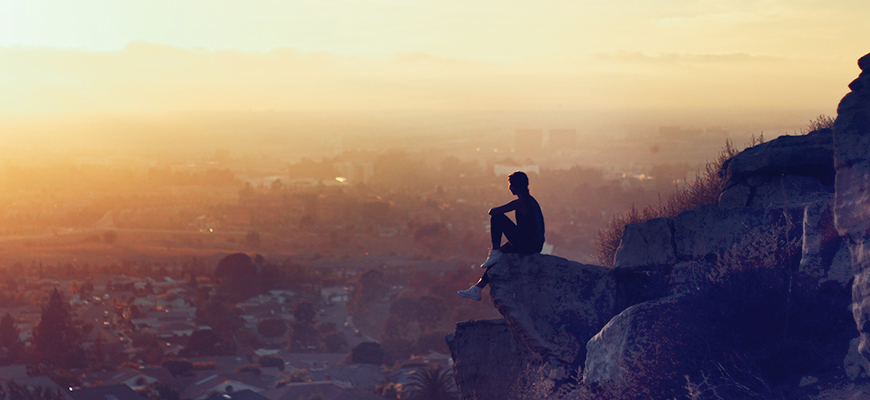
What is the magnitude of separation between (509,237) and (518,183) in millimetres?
516

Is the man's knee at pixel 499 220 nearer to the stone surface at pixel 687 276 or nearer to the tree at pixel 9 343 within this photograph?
the stone surface at pixel 687 276

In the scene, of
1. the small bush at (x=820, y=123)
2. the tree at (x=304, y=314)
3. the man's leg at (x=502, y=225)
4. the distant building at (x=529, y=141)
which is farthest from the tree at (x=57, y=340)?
the distant building at (x=529, y=141)

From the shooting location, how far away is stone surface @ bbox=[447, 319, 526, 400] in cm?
643

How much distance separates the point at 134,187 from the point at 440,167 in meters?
40.5

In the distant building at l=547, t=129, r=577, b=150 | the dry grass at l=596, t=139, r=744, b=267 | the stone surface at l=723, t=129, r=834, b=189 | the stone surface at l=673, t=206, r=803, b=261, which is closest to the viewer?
the stone surface at l=673, t=206, r=803, b=261

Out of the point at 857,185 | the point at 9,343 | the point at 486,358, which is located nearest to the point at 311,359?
the point at 9,343

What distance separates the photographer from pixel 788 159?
6508 millimetres

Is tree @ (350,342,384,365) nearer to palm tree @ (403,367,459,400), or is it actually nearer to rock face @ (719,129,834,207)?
palm tree @ (403,367,459,400)

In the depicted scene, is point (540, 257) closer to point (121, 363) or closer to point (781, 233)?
point (781, 233)

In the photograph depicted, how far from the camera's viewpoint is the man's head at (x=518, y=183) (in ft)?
19.2

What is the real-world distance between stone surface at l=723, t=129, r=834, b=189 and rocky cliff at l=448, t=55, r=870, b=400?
0.04 ft

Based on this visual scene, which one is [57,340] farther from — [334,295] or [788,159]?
[788,159]

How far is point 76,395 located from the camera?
21.9 meters

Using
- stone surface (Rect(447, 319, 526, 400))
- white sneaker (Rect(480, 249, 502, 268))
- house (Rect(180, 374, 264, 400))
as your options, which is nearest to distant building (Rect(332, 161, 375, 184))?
house (Rect(180, 374, 264, 400))
